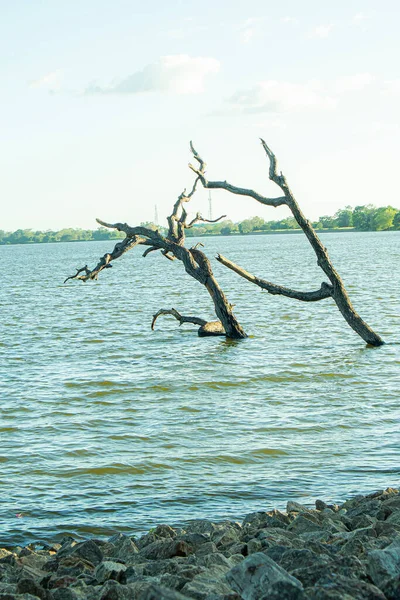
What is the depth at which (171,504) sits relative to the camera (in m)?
10.6

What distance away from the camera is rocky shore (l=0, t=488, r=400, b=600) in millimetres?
4734

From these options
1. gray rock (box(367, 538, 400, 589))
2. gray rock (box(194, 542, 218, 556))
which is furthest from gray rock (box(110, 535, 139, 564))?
gray rock (box(367, 538, 400, 589))

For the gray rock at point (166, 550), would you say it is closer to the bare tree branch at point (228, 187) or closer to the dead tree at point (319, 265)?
the dead tree at point (319, 265)

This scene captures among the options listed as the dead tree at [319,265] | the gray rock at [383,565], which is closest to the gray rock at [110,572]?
the gray rock at [383,565]

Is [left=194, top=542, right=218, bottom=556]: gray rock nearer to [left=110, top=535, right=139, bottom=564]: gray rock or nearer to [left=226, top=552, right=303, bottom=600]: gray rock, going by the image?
[left=110, top=535, right=139, bottom=564]: gray rock

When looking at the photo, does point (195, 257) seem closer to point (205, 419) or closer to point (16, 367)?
point (16, 367)

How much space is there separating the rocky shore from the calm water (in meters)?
1.41

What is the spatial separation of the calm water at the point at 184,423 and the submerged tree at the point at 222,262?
880mm

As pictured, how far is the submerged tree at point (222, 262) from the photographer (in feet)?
74.9

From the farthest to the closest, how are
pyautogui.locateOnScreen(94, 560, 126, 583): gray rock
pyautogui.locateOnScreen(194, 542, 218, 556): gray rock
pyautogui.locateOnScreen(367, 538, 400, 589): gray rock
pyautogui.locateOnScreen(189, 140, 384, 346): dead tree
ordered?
pyautogui.locateOnScreen(189, 140, 384, 346): dead tree
pyautogui.locateOnScreen(194, 542, 218, 556): gray rock
pyautogui.locateOnScreen(94, 560, 126, 583): gray rock
pyautogui.locateOnScreen(367, 538, 400, 589): gray rock

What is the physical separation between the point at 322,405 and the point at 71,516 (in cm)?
731

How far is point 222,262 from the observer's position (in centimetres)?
2492

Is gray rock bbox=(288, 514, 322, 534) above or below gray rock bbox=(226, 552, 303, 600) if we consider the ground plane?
below

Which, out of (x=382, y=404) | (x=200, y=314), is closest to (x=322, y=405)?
(x=382, y=404)
